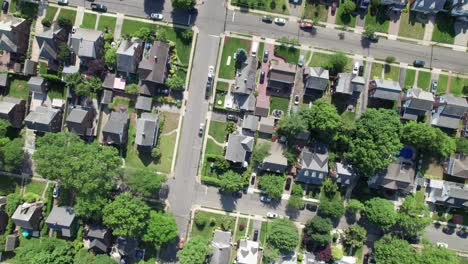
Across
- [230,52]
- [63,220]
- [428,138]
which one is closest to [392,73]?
[428,138]

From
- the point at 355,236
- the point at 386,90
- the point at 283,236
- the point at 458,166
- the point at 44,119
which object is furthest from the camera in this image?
the point at 355,236

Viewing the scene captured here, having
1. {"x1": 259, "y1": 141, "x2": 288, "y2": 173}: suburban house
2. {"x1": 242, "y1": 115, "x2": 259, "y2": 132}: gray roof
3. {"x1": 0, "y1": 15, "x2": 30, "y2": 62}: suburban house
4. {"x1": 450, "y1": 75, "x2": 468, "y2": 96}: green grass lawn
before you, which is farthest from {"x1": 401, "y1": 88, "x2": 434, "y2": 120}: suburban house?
{"x1": 0, "y1": 15, "x2": 30, "y2": 62}: suburban house

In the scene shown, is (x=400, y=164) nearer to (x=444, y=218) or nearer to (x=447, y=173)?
(x=447, y=173)

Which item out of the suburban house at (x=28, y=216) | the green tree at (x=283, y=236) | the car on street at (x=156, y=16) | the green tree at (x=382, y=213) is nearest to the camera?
the green tree at (x=283, y=236)

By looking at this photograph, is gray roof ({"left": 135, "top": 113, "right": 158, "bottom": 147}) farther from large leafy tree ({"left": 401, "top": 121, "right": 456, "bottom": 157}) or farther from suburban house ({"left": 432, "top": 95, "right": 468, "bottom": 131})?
suburban house ({"left": 432, "top": 95, "right": 468, "bottom": 131})

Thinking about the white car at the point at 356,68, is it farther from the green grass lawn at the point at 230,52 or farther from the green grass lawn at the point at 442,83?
the green grass lawn at the point at 230,52

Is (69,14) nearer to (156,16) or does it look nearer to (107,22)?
(107,22)

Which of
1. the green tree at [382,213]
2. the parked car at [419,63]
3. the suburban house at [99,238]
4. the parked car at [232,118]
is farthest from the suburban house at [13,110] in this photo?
the parked car at [419,63]
